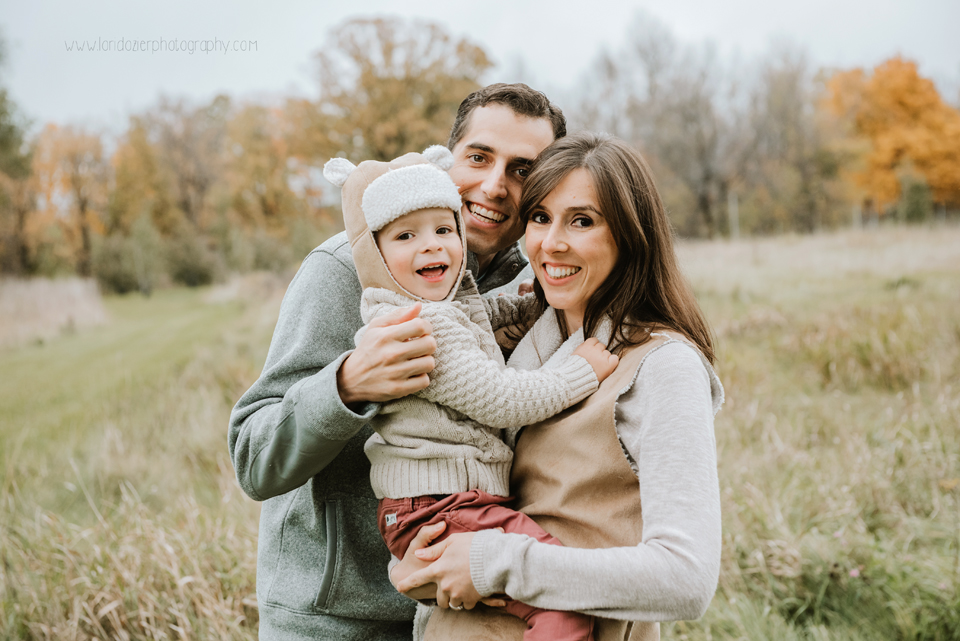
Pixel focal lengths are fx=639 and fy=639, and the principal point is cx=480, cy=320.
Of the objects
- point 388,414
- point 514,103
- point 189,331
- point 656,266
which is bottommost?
point 189,331

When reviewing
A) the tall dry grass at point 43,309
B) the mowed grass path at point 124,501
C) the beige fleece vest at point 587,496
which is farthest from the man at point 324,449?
the tall dry grass at point 43,309

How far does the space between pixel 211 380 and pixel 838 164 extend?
3328 cm

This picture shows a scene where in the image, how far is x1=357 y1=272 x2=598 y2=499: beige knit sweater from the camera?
1.71m

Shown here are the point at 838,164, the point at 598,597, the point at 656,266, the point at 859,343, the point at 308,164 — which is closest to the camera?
the point at 598,597

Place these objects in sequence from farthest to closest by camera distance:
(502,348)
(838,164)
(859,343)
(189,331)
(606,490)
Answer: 1. (838,164)
2. (189,331)
3. (859,343)
4. (502,348)
5. (606,490)

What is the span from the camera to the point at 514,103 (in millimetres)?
2475

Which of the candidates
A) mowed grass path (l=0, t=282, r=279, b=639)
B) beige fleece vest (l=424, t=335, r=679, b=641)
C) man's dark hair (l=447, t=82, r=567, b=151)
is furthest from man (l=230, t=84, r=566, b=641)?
mowed grass path (l=0, t=282, r=279, b=639)

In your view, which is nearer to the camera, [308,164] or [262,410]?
[262,410]

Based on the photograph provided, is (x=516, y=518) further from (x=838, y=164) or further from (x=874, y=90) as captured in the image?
(x=874, y=90)

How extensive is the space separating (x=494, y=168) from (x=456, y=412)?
1080 mm

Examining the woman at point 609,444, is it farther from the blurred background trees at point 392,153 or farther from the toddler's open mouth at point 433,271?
the blurred background trees at point 392,153

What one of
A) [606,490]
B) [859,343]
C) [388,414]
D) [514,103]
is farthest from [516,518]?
[859,343]

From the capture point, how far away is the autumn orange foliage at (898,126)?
96.9 ft

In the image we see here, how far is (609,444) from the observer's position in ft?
5.39
